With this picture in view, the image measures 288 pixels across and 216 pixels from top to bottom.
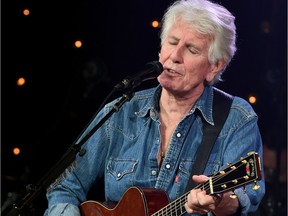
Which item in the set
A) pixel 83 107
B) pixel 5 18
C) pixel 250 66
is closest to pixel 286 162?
pixel 250 66

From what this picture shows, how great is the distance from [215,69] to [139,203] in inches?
33.4

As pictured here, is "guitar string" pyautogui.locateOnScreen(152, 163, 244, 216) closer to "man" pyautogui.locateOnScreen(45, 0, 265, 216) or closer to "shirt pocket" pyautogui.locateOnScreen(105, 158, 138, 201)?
"man" pyautogui.locateOnScreen(45, 0, 265, 216)

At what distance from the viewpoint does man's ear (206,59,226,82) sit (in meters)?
3.27

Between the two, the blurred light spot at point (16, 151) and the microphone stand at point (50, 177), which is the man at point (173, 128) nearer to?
the microphone stand at point (50, 177)

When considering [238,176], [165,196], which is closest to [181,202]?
[165,196]

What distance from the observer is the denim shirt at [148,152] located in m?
3.03

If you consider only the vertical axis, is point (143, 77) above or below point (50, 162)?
Answer: above

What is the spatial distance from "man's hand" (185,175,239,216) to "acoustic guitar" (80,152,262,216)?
3 centimetres

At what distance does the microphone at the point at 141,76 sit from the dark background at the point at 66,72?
3.66 ft

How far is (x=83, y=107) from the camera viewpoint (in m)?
4.37

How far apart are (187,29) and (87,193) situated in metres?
1.05

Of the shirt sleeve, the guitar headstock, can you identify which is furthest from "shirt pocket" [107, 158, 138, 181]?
the guitar headstock

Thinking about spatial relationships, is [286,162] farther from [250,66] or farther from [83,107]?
[83,107]

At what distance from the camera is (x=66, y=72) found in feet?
14.3
